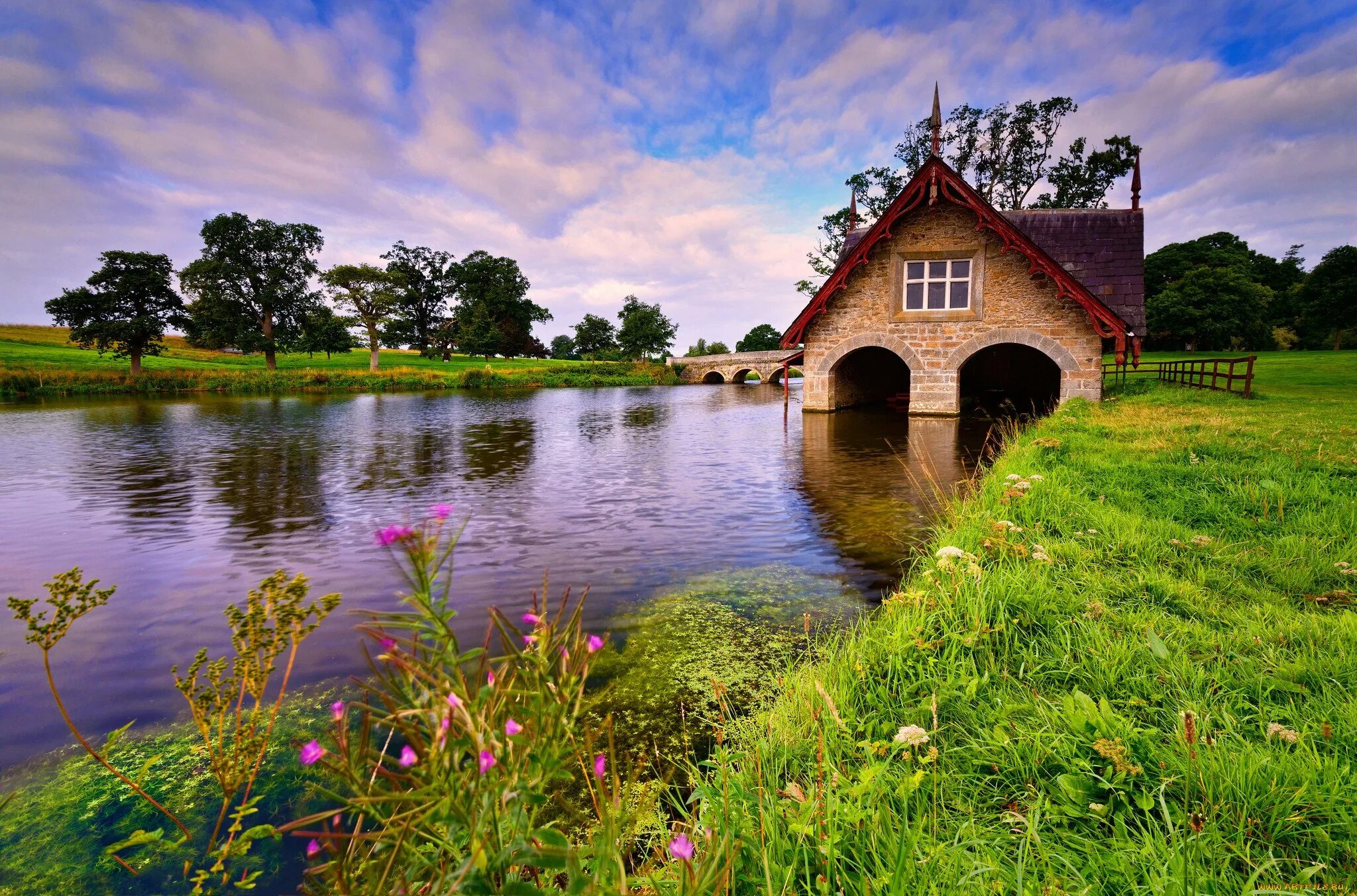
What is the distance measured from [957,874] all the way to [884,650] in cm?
174

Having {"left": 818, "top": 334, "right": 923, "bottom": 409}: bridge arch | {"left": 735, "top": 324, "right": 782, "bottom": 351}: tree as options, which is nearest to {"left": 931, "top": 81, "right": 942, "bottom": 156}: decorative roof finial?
{"left": 818, "top": 334, "right": 923, "bottom": 409}: bridge arch

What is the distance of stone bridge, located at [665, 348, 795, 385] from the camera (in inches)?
2315

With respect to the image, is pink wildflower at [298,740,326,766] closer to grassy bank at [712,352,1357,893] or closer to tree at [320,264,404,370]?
grassy bank at [712,352,1357,893]

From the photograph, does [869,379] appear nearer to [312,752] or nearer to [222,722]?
[222,722]

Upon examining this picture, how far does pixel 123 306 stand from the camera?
1813 inches

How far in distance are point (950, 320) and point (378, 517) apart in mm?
16959

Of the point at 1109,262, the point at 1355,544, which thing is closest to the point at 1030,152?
the point at 1109,262

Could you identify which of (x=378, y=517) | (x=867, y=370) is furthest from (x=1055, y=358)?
(x=378, y=517)

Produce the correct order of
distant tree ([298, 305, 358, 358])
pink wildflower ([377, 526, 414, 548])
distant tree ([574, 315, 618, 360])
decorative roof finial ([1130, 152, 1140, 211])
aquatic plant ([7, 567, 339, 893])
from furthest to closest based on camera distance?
1. distant tree ([574, 315, 618, 360])
2. distant tree ([298, 305, 358, 358])
3. decorative roof finial ([1130, 152, 1140, 211])
4. aquatic plant ([7, 567, 339, 893])
5. pink wildflower ([377, 526, 414, 548])

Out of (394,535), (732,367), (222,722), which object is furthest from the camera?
(732,367)

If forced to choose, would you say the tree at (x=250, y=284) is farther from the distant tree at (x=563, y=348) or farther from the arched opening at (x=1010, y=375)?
the arched opening at (x=1010, y=375)

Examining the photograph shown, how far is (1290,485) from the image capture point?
254 inches

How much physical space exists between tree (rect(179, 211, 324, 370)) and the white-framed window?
179ft

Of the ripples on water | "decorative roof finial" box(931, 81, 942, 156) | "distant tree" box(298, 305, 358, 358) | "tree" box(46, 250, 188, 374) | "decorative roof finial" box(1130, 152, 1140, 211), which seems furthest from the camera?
"distant tree" box(298, 305, 358, 358)
